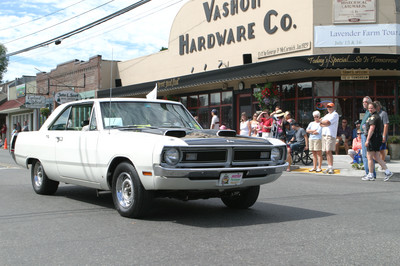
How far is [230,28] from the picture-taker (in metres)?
22.0

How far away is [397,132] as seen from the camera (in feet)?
60.3

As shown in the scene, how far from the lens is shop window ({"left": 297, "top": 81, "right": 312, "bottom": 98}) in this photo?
744 inches

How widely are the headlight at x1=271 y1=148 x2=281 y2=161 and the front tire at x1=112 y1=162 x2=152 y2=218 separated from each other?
69.0 inches

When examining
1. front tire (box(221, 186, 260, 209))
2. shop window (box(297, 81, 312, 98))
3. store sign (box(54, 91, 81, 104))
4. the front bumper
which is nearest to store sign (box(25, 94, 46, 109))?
store sign (box(54, 91, 81, 104))

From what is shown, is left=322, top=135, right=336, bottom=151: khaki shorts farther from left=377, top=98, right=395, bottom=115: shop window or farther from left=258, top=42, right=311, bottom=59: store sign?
left=377, top=98, right=395, bottom=115: shop window

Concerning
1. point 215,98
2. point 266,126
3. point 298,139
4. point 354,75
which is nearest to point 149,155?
point 266,126

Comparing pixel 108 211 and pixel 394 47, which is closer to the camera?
pixel 108 211

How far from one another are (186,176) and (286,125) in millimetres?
9580

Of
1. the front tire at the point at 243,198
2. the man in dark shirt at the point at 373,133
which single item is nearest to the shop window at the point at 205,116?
the man in dark shirt at the point at 373,133

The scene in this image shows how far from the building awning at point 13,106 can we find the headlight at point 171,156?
3913cm

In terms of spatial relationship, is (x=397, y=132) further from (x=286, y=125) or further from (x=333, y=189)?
(x=333, y=189)

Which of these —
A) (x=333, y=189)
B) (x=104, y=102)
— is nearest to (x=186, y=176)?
(x=104, y=102)

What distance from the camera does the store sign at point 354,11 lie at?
18.0 m

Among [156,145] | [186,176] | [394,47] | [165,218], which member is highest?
[394,47]
